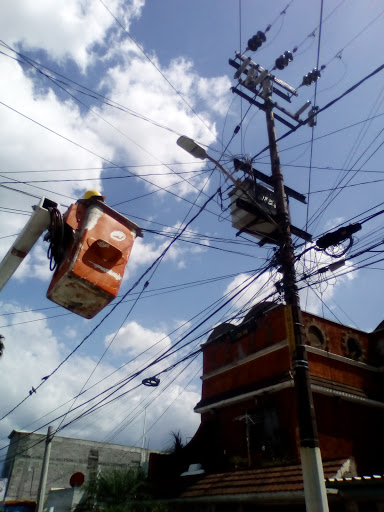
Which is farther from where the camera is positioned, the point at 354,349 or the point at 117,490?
the point at 354,349

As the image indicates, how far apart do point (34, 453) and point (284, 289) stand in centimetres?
3366

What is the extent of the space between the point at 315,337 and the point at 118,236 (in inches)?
508

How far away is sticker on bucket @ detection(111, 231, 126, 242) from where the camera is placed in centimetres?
415

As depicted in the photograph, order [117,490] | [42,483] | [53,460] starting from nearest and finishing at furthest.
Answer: [117,490]
[42,483]
[53,460]

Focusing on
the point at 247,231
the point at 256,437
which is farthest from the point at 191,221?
the point at 256,437

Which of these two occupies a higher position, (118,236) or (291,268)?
(291,268)

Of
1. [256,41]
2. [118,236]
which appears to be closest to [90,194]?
[118,236]

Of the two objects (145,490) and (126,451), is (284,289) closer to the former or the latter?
(145,490)

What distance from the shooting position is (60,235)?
404cm

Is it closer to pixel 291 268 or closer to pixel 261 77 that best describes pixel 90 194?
pixel 291 268

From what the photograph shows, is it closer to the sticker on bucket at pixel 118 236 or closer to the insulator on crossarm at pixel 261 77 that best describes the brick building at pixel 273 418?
the sticker on bucket at pixel 118 236

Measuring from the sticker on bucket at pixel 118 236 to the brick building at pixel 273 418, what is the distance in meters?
7.01

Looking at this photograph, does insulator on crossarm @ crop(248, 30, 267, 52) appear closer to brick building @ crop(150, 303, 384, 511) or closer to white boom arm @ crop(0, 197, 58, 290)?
brick building @ crop(150, 303, 384, 511)

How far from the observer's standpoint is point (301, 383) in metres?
7.23
